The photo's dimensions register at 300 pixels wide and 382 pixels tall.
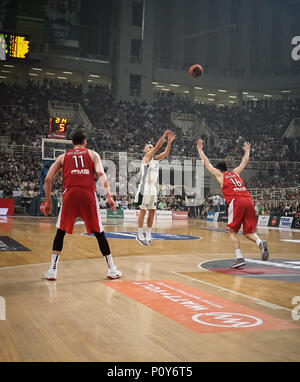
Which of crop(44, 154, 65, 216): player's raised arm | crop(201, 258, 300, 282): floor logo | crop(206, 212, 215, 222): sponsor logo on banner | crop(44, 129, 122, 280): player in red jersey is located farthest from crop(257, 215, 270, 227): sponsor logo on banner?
crop(44, 154, 65, 216): player's raised arm

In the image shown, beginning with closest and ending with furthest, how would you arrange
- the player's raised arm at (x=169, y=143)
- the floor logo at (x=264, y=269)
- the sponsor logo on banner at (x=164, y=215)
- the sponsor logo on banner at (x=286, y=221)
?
the floor logo at (x=264, y=269), the player's raised arm at (x=169, y=143), the sponsor logo on banner at (x=286, y=221), the sponsor logo on banner at (x=164, y=215)

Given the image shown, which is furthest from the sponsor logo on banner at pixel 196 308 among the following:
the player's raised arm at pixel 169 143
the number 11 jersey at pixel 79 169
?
the player's raised arm at pixel 169 143

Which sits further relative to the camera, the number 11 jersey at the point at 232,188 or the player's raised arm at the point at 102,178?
the number 11 jersey at the point at 232,188

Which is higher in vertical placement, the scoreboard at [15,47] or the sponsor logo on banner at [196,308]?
the scoreboard at [15,47]

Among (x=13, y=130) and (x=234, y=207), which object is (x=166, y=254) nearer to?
(x=234, y=207)

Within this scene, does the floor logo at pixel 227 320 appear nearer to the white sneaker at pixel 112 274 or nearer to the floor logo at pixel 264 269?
the white sneaker at pixel 112 274

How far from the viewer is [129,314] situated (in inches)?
A: 165

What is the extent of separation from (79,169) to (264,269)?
340 cm

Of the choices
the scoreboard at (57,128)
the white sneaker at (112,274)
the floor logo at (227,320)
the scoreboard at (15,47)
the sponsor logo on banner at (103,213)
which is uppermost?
the scoreboard at (15,47)

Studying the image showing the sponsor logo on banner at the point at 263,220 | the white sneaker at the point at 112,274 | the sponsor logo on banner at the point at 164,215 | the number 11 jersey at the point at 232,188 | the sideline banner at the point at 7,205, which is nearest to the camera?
the white sneaker at the point at 112,274

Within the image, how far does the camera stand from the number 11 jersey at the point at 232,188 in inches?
299

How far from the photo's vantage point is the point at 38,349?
10.2 feet

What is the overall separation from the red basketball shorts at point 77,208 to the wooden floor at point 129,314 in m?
0.69
